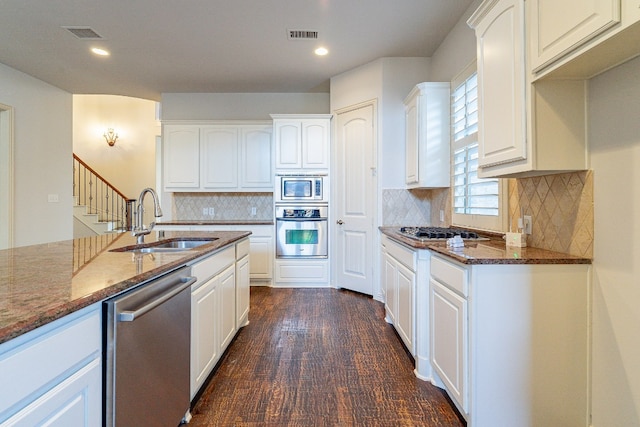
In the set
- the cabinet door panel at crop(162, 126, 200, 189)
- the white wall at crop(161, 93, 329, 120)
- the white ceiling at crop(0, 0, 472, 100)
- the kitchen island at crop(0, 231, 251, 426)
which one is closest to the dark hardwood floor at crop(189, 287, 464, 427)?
the kitchen island at crop(0, 231, 251, 426)

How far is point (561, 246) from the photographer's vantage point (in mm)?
1782

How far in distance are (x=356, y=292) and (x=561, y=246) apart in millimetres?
2788

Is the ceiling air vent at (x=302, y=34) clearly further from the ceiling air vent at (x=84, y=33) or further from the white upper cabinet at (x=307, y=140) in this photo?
the ceiling air vent at (x=84, y=33)

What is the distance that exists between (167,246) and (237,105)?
3.50 m

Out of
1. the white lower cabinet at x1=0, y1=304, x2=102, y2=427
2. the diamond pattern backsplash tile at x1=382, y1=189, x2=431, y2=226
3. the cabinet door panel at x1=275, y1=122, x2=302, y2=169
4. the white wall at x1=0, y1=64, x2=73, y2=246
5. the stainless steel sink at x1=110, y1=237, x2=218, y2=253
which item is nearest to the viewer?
the white lower cabinet at x1=0, y1=304, x2=102, y2=427

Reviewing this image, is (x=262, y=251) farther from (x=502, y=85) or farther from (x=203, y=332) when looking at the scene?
(x=502, y=85)

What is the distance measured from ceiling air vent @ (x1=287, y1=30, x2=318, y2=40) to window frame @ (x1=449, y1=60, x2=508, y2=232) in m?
1.50

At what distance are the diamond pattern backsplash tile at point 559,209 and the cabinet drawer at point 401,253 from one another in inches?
28.3

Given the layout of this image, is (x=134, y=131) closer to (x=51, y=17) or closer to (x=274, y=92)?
(x=274, y=92)

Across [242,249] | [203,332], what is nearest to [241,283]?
[242,249]

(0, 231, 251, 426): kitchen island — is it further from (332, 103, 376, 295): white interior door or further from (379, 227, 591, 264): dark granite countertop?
(332, 103, 376, 295): white interior door

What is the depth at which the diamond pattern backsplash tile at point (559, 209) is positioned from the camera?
5.34ft

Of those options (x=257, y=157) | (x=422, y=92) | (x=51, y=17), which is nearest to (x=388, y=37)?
(x=422, y=92)

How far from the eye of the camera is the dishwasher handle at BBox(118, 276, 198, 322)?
3.64 ft
